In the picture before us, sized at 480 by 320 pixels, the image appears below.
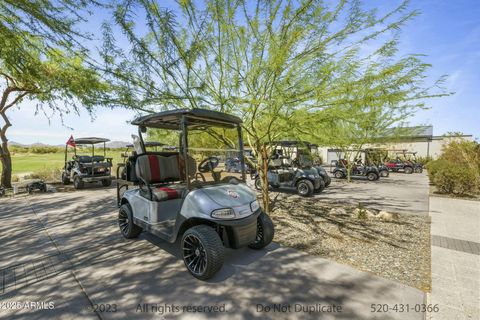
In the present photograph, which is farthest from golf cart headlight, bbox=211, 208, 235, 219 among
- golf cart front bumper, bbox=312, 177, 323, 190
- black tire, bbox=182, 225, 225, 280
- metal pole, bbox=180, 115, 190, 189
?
golf cart front bumper, bbox=312, 177, 323, 190

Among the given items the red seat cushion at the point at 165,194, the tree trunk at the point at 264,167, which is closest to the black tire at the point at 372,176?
the tree trunk at the point at 264,167

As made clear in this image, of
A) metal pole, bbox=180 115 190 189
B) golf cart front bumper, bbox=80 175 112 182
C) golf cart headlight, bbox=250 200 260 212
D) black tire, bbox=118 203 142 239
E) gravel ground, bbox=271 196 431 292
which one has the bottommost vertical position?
gravel ground, bbox=271 196 431 292

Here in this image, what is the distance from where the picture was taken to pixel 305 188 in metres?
8.45

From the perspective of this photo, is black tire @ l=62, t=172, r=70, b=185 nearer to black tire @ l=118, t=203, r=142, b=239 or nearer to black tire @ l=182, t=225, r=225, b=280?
black tire @ l=118, t=203, r=142, b=239

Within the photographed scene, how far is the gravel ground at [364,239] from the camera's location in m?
3.16

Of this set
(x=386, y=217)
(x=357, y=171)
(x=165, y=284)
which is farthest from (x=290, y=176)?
(x=357, y=171)

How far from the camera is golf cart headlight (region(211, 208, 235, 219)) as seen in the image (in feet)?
8.96

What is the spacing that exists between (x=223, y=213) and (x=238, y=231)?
30cm

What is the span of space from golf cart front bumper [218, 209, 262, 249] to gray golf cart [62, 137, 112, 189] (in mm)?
9114

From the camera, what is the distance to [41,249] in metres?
3.67

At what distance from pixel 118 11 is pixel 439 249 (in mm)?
6378

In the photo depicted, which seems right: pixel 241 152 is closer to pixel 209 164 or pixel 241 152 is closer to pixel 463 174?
pixel 209 164

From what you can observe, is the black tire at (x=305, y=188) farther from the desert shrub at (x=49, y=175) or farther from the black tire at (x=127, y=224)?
the desert shrub at (x=49, y=175)

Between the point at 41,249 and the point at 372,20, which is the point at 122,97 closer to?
the point at 41,249
